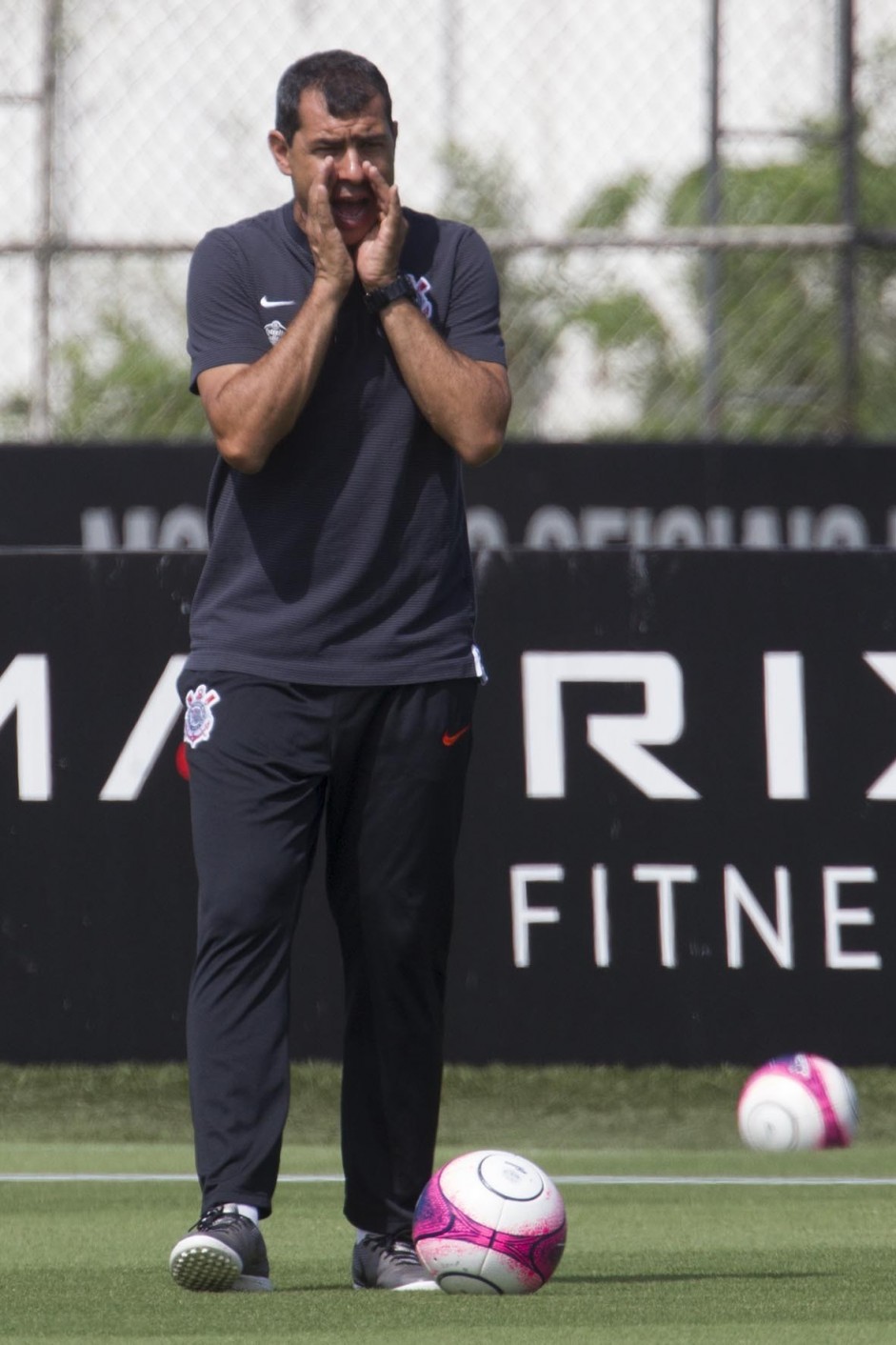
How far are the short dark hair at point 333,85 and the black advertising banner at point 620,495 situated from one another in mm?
5285

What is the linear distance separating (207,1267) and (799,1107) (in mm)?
3156

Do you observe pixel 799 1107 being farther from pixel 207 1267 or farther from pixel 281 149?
pixel 281 149

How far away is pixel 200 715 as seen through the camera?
450 centimetres

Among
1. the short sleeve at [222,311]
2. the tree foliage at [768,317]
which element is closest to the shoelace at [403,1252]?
the short sleeve at [222,311]

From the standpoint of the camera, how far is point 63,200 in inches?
377

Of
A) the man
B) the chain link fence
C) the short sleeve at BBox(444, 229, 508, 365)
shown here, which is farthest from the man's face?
the chain link fence

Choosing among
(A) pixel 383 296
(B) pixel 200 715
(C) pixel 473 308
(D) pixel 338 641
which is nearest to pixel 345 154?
(A) pixel 383 296

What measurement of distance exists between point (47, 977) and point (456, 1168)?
11.2ft

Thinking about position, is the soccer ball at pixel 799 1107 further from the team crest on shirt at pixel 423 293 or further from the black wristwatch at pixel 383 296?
the black wristwatch at pixel 383 296

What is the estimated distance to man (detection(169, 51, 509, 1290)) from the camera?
441 cm

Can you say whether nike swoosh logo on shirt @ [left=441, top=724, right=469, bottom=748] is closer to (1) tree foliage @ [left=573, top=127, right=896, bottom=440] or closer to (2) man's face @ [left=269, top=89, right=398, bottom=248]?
(2) man's face @ [left=269, top=89, right=398, bottom=248]

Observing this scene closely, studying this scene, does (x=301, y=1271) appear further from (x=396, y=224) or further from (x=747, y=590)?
(x=747, y=590)

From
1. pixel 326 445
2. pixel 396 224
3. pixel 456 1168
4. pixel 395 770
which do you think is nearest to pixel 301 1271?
pixel 456 1168

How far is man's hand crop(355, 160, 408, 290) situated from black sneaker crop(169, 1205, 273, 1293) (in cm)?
161
